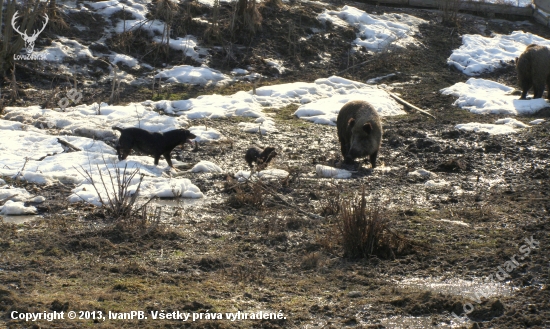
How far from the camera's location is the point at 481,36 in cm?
2255

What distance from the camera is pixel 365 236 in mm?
7152

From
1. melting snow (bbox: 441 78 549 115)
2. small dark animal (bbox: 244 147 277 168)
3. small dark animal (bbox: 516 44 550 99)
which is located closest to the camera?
small dark animal (bbox: 244 147 277 168)

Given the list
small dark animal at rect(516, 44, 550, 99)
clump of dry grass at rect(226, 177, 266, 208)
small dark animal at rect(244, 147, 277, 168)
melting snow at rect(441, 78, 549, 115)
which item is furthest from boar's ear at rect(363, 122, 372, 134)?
small dark animal at rect(516, 44, 550, 99)

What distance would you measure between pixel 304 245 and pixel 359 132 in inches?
176

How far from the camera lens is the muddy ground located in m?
5.79

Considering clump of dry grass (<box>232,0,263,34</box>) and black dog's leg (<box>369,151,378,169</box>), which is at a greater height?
clump of dry grass (<box>232,0,263,34</box>)

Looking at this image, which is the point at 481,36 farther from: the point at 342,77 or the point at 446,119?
the point at 446,119

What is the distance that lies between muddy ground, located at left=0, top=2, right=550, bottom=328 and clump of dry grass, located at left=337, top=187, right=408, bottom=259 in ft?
0.24

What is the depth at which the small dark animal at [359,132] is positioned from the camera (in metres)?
11.6

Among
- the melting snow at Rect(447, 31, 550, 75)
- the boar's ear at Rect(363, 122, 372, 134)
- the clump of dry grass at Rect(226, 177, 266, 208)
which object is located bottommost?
the clump of dry grass at Rect(226, 177, 266, 208)

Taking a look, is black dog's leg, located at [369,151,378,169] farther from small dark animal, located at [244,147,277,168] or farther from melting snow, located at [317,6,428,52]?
melting snow, located at [317,6,428,52]

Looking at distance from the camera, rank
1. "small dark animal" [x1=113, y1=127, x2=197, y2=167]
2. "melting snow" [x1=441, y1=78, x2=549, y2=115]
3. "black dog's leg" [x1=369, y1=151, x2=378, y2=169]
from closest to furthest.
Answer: "small dark animal" [x1=113, y1=127, x2=197, y2=167], "black dog's leg" [x1=369, y1=151, x2=378, y2=169], "melting snow" [x1=441, y1=78, x2=549, y2=115]

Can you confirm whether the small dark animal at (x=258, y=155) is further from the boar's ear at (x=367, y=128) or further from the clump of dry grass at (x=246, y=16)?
the clump of dry grass at (x=246, y=16)

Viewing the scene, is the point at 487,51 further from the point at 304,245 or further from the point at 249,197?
the point at 304,245
